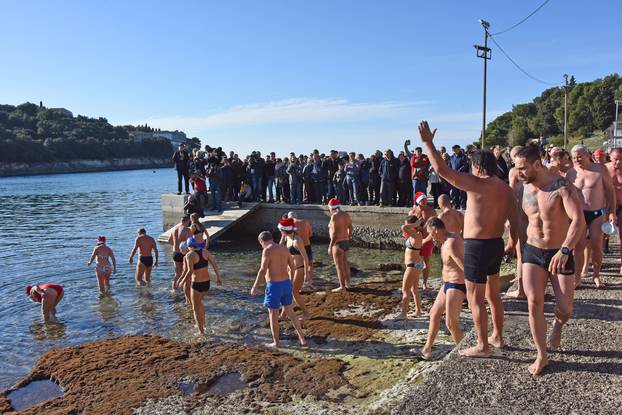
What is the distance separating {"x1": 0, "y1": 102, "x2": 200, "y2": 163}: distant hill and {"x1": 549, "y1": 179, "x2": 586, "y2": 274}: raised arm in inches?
4556

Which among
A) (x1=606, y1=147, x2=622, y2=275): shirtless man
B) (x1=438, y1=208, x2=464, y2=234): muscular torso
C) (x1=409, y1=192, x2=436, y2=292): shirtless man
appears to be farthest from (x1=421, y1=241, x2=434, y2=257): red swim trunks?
(x1=606, y1=147, x2=622, y2=275): shirtless man

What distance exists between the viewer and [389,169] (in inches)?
644

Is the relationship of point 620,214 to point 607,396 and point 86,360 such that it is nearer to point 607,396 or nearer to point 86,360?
point 607,396

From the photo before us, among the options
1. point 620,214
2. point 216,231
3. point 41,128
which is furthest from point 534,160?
point 41,128

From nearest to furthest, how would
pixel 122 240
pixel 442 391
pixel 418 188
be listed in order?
pixel 442 391 < pixel 418 188 < pixel 122 240

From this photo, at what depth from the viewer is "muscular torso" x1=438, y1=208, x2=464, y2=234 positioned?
6.79 meters

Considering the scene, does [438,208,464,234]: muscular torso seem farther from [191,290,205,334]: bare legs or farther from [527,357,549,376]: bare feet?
[191,290,205,334]: bare legs

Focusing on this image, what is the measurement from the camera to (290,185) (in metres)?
18.8

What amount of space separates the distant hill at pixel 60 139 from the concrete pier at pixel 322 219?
9850cm

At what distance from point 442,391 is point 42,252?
1806cm

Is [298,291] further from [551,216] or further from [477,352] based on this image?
[551,216]

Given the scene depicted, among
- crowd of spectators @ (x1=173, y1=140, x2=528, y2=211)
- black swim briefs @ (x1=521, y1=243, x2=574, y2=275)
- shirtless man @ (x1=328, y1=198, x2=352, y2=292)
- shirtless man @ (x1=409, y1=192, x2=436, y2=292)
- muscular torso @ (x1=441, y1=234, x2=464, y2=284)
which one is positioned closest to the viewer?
black swim briefs @ (x1=521, y1=243, x2=574, y2=275)

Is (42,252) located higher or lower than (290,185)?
lower

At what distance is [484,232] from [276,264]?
3582 millimetres
